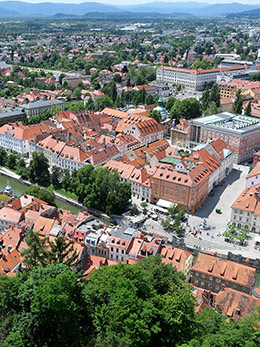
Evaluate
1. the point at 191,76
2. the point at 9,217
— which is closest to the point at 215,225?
the point at 9,217

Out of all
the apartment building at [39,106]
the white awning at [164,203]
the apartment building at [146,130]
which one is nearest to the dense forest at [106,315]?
the white awning at [164,203]

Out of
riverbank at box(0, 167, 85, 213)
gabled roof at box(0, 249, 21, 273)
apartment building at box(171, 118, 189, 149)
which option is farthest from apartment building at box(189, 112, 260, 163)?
gabled roof at box(0, 249, 21, 273)

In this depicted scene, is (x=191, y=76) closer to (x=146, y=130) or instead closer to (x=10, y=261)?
(x=146, y=130)

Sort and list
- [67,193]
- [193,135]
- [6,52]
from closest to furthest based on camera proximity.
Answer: [67,193] → [193,135] → [6,52]

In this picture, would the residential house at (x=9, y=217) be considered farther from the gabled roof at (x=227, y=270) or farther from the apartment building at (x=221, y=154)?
the apartment building at (x=221, y=154)

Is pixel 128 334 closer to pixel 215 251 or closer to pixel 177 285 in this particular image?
pixel 177 285

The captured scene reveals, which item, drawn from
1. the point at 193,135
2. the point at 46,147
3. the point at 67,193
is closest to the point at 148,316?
the point at 67,193
